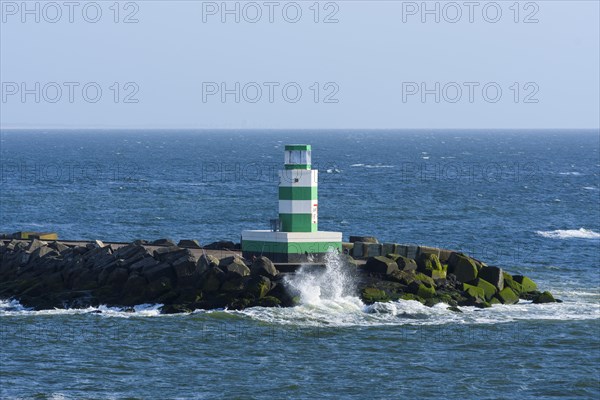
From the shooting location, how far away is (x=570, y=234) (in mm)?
63000

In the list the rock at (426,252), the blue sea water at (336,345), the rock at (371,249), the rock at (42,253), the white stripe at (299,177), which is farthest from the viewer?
the rock at (42,253)

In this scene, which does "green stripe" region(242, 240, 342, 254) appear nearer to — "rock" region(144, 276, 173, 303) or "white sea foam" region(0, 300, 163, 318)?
"rock" region(144, 276, 173, 303)

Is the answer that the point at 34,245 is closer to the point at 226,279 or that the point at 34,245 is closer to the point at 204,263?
the point at 204,263

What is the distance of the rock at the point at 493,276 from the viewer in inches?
1523

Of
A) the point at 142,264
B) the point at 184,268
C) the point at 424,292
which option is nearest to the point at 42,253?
the point at 142,264

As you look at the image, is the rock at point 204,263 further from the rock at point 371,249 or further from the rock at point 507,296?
the rock at point 507,296

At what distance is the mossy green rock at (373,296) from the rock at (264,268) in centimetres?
276

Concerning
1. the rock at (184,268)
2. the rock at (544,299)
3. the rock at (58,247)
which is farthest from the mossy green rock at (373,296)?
the rock at (58,247)

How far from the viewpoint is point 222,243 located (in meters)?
42.9

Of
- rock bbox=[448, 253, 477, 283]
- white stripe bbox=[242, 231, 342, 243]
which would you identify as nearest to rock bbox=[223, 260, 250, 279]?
white stripe bbox=[242, 231, 342, 243]

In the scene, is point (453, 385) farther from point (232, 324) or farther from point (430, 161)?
point (430, 161)

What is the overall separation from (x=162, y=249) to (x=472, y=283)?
996 cm

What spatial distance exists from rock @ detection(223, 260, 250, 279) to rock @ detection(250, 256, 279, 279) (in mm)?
213

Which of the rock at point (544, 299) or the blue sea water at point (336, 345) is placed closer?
the blue sea water at point (336, 345)
